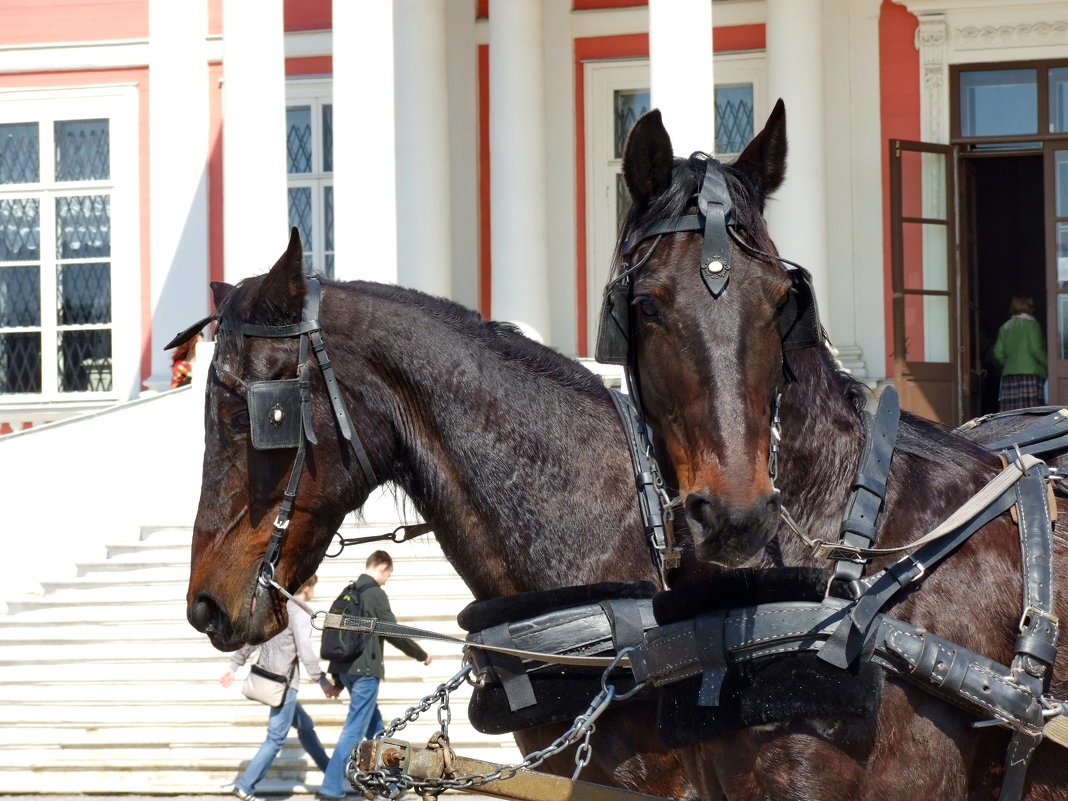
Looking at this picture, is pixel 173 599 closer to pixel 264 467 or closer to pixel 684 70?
pixel 684 70

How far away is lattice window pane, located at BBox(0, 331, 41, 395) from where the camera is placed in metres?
15.9

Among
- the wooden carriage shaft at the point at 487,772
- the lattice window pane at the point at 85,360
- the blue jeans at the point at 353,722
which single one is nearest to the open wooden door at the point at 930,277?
the blue jeans at the point at 353,722

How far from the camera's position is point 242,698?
28.0 feet

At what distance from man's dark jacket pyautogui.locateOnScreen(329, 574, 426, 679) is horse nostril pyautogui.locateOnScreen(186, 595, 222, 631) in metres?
4.16

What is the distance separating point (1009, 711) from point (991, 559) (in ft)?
1.02

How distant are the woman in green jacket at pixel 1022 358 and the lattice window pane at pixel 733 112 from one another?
3.18 metres

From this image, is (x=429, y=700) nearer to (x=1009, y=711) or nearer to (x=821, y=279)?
(x=1009, y=711)

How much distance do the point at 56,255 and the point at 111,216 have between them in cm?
82

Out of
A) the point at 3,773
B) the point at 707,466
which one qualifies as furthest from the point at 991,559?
the point at 3,773

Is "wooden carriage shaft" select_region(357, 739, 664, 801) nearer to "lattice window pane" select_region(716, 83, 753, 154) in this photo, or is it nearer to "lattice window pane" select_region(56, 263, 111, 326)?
"lattice window pane" select_region(716, 83, 753, 154)

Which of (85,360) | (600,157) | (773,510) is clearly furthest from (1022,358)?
(773,510)

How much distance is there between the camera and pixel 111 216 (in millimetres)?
15594

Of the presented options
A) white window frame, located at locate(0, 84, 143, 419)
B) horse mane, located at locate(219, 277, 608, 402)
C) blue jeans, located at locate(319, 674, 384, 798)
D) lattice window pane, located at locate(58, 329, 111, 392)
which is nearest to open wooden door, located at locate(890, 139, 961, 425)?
blue jeans, located at locate(319, 674, 384, 798)

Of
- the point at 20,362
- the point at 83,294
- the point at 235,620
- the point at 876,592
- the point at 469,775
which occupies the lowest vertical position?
the point at 469,775
